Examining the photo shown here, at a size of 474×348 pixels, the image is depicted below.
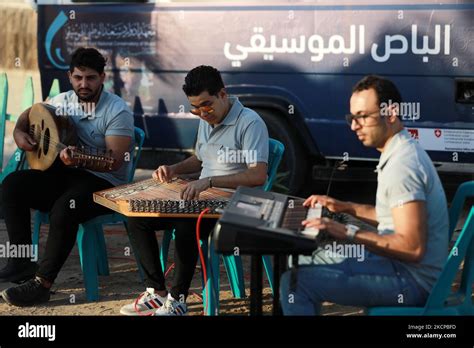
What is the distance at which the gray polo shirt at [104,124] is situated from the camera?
5.72m

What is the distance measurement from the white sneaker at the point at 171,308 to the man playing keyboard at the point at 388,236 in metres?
1.06

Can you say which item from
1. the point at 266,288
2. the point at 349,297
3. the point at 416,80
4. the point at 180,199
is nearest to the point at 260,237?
the point at 349,297

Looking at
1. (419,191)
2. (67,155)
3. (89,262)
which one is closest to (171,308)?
(89,262)

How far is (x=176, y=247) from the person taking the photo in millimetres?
5027

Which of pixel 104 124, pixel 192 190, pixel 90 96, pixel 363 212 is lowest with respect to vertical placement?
pixel 363 212

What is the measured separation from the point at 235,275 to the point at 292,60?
2488 mm

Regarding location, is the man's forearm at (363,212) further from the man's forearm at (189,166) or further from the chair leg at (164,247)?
the chair leg at (164,247)

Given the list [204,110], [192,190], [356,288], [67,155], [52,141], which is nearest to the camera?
[356,288]

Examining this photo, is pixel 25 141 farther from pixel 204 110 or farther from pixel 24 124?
pixel 204 110

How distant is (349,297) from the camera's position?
3963 millimetres

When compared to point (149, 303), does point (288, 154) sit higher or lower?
higher

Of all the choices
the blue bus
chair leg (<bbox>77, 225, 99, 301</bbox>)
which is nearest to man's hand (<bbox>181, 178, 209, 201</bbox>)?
chair leg (<bbox>77, 225, 99, 301</bbox>)
